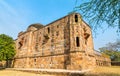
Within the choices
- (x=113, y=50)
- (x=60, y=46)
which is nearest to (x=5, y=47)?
(x=60, y=46)

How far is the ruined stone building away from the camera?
776 inches

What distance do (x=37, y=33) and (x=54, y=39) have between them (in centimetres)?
665

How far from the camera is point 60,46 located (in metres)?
22.1

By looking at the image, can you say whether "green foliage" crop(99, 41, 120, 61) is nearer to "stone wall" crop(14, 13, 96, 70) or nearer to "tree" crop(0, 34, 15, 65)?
"stone wall" crop(14, 13, 96, 70)

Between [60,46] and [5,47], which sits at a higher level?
[5,47]

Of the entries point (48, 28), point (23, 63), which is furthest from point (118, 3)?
point (23, 63)

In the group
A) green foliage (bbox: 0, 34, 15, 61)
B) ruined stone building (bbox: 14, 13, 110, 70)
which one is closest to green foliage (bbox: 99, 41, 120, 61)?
ruined stone building (bbox: 14, 13, 110, 70)

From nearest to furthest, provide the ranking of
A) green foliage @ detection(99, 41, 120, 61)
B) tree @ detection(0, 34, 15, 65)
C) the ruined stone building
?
the ruined stone building, tree @ detection(0, 34, 15, 65), green foliage @ detection(99, 41, 120, 61)

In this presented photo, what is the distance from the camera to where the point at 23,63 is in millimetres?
29938

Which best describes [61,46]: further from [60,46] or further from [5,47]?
[5,47]

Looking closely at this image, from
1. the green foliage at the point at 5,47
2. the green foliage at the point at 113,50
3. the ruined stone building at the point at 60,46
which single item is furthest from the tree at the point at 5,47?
the green foliage at the point at 113,50

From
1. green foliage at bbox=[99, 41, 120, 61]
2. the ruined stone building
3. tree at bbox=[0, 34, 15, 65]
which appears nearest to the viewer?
the ruined stone building

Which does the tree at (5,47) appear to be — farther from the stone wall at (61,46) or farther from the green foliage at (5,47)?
the stone wall at (61,46)

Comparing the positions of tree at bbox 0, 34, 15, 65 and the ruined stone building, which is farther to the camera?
tree at bbox 0, 34, 15, 65
